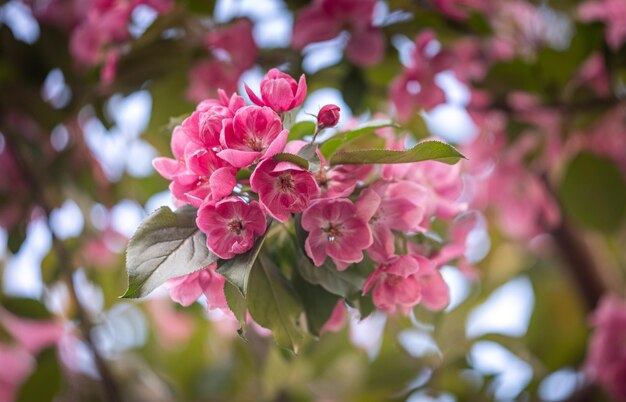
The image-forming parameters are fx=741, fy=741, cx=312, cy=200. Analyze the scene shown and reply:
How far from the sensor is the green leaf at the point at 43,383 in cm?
101

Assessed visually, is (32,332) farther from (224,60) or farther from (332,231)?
(332,231)

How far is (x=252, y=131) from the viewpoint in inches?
20.5

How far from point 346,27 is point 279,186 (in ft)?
1.43

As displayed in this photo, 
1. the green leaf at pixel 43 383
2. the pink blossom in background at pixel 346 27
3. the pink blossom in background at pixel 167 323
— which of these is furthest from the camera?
the pink blossom in background at pixel 167 323

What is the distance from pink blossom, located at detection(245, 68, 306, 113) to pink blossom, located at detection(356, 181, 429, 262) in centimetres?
9

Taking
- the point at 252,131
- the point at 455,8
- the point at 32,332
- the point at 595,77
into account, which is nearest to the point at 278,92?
the point at 252,131

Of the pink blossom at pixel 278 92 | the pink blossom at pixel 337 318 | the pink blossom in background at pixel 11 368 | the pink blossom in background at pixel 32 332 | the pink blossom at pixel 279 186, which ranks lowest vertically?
the pink blossom in background at pixel 11 368

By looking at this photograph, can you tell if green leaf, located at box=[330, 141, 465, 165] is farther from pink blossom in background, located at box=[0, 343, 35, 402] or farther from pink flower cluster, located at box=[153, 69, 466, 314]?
pink blossom in background, located at box=[0, 343, 35, 402]

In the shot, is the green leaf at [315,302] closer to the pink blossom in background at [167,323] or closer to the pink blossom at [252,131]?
the pink blossom at [252,131]

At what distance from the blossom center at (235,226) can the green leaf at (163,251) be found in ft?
0.08

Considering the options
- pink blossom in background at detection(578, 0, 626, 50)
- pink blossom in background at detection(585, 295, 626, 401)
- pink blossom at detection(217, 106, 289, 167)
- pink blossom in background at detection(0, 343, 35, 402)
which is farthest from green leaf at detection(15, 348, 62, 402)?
pink blossom in background at detection(578, 0, 626, 50)

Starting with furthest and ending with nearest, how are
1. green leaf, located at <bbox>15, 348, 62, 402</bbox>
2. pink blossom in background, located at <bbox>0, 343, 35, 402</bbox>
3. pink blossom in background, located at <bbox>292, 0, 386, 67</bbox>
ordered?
pink blossom in background, located at <bbox>0, 343, 35, 402</bbox>
green leaf, located at <bbox>15, 348, 62, 402</bbox>
pink blossom in background, located at <bbox>292, 0, 386, 67</bbox>

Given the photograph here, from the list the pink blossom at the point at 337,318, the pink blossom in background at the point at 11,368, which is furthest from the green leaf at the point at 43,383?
the pink blossom at the point at 337,318

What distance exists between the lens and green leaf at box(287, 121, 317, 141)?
60 centimetres
